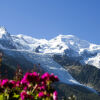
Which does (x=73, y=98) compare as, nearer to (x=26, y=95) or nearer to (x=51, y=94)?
(x=51, y=94)

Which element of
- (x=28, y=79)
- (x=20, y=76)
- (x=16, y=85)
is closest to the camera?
(x=28, y=79)

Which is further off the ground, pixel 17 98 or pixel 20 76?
pixel 20 76

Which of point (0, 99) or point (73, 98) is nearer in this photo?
point (73, 98)

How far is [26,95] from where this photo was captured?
16.6 feet

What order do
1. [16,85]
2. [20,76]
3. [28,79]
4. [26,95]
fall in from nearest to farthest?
[26,95], [28,79], [16,85], [20,76]

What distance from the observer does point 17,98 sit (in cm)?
570

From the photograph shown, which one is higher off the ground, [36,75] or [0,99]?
[36,75]

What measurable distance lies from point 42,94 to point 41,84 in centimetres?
54

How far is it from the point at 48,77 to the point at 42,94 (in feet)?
1.45

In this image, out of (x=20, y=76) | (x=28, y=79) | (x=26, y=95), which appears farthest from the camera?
(x=20, y=76)

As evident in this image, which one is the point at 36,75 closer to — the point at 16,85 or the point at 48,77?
the point at 48,77

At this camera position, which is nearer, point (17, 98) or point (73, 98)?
point (73, 98)

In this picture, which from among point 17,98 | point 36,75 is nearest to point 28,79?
point 36,75

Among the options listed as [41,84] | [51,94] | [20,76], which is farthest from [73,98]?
[20,76]
